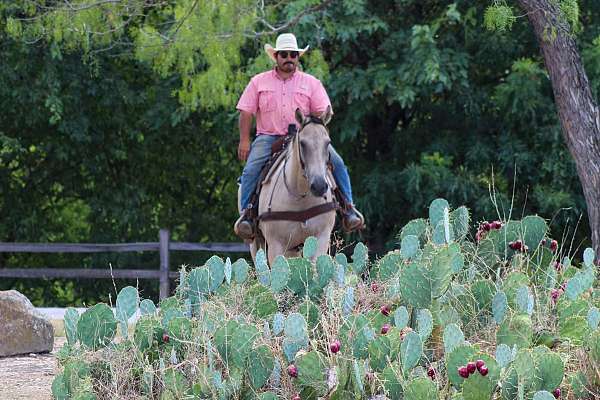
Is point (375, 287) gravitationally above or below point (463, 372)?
below

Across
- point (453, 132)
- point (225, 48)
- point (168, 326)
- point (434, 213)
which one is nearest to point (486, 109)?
point (453, 132)

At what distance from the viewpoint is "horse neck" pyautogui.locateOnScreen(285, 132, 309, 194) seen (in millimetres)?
9898

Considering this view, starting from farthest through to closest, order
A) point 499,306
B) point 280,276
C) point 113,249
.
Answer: point 113,249 < point 280,276 < point 499,306

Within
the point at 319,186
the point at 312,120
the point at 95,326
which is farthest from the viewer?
the point at 312,120

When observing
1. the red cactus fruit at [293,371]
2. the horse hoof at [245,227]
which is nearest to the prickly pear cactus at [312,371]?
the red cactus fruit at [293,371]

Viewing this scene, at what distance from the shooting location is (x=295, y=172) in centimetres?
1005

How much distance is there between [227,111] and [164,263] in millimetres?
2174

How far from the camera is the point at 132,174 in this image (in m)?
22.1

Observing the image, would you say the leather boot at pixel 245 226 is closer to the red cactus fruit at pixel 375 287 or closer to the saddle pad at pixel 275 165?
the saddle pad at pixel 275 165

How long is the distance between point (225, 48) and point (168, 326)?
27.5 ft

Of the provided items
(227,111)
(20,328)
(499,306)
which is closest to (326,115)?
(20,328)

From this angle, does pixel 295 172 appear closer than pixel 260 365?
No

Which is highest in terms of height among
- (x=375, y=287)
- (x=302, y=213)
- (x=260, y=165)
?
(x=375, y=287)

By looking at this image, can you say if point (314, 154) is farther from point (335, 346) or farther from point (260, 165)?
point (335, 346)
